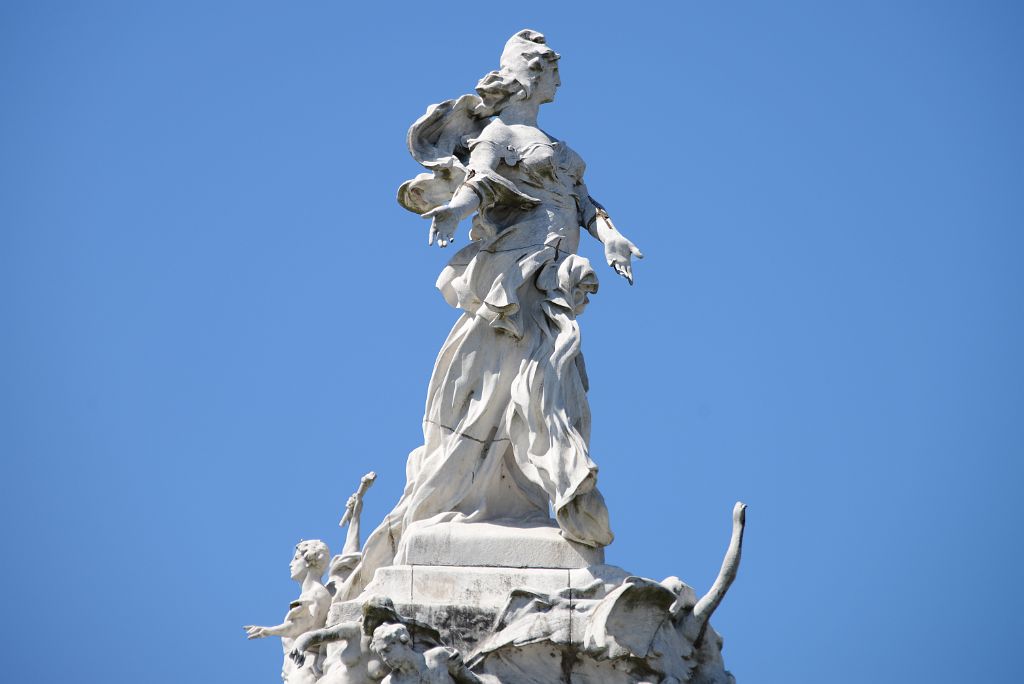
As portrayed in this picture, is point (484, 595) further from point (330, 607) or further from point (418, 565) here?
point (330, 607)

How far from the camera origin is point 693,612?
47.9 feet

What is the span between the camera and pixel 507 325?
15383 mm

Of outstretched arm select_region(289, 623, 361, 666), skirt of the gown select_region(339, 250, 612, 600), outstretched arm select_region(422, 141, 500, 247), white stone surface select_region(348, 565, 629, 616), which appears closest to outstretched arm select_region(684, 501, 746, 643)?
white stone surface select_region(348, 565, 629, 616)

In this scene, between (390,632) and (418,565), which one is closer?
(390,632)

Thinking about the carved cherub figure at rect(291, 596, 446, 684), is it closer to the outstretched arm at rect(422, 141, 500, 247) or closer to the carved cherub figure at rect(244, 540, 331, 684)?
the carved cherub figure at rect(244, 540, 331, 684)

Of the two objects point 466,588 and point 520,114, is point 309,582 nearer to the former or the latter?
point 466,588

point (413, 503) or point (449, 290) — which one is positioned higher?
point (449, 290)

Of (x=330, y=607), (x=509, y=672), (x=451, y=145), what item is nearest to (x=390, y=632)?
(x=509, y=672)

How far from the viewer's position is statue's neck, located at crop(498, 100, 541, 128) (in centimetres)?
1614

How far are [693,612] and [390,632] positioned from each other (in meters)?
2.34

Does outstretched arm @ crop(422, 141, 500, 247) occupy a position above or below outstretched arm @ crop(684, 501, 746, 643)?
above

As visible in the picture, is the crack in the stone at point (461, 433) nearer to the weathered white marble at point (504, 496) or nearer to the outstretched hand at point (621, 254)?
the weathered white marble at point (504, 496)

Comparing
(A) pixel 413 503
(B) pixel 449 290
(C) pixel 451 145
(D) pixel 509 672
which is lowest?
(D) pixel 509 672

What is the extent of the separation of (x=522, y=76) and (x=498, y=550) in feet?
12.7
